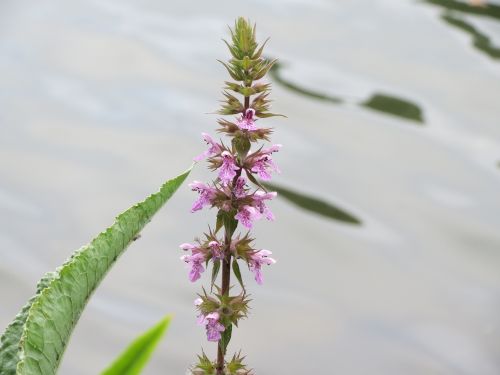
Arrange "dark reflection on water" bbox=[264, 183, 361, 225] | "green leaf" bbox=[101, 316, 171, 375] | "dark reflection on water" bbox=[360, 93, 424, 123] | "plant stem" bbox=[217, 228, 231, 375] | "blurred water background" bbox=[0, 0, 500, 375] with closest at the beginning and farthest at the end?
1. "green leaf" bbox=[101, 316, 171, 375]
2. "plant stem" bbox=[217, 228, 231, 375]
3. "blurred water background" bbox=[0, 0, 500, 375]
4. "dark reflection on water" bbox=[264, 183, 361, 225]
5. "dark reflection on water" bbox=[360, 93, 424, 123]

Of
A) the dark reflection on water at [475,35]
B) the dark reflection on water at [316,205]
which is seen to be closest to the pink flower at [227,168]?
the dark reflection on water at [316,205]

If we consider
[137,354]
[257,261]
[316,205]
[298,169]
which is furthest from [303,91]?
[137,354]

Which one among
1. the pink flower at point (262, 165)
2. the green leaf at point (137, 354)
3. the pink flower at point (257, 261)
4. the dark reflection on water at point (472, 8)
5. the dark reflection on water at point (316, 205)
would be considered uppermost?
the dark reflection on water at point (472, 8)

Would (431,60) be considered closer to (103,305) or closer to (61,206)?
(61,206)

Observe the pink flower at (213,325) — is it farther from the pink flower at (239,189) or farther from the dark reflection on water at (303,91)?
the dark reflection on water at (303,91)

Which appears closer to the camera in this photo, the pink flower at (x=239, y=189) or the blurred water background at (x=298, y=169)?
the pink flower at (x=239, y=189)

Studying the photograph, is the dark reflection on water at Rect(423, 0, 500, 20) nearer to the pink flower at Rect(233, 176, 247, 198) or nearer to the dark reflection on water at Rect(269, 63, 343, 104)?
the dark reflection on water at Rect(269, 63, 343, 104)

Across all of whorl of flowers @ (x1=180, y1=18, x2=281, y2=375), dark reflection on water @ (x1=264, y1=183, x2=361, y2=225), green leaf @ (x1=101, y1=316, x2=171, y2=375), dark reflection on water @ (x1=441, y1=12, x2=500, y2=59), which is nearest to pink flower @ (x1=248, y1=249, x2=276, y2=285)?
whorl of flowers @ (x1=180, y1=18, x2=281, y2=375)

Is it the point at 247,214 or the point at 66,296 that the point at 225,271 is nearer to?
the point at 247,214
